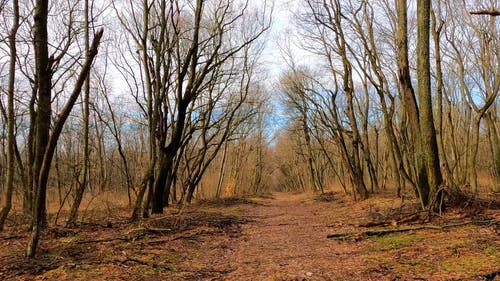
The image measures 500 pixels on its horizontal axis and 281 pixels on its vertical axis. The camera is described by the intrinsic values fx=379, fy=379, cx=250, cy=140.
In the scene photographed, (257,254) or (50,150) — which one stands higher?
(50,150)

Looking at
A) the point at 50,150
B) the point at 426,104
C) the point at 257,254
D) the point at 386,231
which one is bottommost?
the point at 257,254

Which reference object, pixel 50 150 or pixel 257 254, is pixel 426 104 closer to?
pixel 257 254

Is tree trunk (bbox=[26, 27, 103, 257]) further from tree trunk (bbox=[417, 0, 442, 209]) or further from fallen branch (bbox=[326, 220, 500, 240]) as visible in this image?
tree trunk (bbox=[417, 0, 442, 209])

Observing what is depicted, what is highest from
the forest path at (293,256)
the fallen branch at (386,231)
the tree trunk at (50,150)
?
the tree trunk at (50,150)

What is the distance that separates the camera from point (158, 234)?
8383 mm

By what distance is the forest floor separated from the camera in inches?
196

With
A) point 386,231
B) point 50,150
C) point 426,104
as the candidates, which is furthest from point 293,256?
point 426,104

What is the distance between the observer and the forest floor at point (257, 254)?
4984 millimetres

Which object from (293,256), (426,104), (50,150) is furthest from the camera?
(426,104)

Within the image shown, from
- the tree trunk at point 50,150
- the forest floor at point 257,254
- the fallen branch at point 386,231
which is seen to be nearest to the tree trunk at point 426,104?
the forest floor at point 257,254

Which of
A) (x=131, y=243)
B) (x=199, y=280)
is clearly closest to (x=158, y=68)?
(x=131, y=243)

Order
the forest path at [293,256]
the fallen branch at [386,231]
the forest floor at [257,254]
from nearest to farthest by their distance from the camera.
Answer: the forest floor at [257,254], the forest path at [293,256], the fallen branch at [386,231]

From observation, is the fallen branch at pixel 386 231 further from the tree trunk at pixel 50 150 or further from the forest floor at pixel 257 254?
the tree trunk at pixel 50 150

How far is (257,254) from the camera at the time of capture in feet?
22.9
